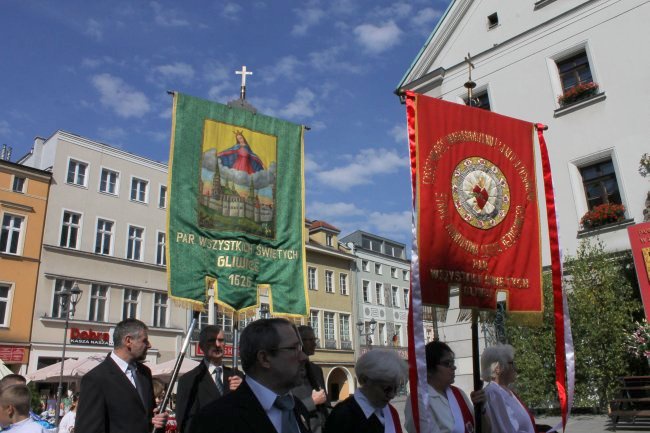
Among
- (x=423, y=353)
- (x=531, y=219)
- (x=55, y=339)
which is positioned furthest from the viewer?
(x=55, y=339)

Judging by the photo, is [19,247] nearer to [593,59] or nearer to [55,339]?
[55,339]

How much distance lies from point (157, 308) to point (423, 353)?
94.4 ft

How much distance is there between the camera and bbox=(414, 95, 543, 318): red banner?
5504 millimetres

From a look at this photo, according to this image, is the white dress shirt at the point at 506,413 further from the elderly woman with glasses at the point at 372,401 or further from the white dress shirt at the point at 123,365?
the white dress shirt at the point at 123,365

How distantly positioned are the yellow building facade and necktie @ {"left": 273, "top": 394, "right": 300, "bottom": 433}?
2573 cm

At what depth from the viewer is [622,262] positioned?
1237cm

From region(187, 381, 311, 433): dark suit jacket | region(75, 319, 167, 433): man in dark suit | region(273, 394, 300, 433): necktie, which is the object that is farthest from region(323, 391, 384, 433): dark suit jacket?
region(75, 319, 167, 433): man in dark suit

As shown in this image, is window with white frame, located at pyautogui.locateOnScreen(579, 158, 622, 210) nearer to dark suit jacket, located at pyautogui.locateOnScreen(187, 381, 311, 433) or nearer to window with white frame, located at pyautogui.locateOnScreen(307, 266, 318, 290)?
dark suit jacket, located at pyautogui.locateOnScreen(187, 381, 311, 433)

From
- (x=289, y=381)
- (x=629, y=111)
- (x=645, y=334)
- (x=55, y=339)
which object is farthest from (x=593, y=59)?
(x=55, y=339)

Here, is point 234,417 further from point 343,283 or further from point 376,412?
point 343,283

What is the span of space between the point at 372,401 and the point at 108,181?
96.8 ft

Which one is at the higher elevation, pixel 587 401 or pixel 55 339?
pixel 55 339

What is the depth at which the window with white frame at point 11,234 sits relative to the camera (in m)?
25.5

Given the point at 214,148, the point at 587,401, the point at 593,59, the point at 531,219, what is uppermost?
the point at 593,59
